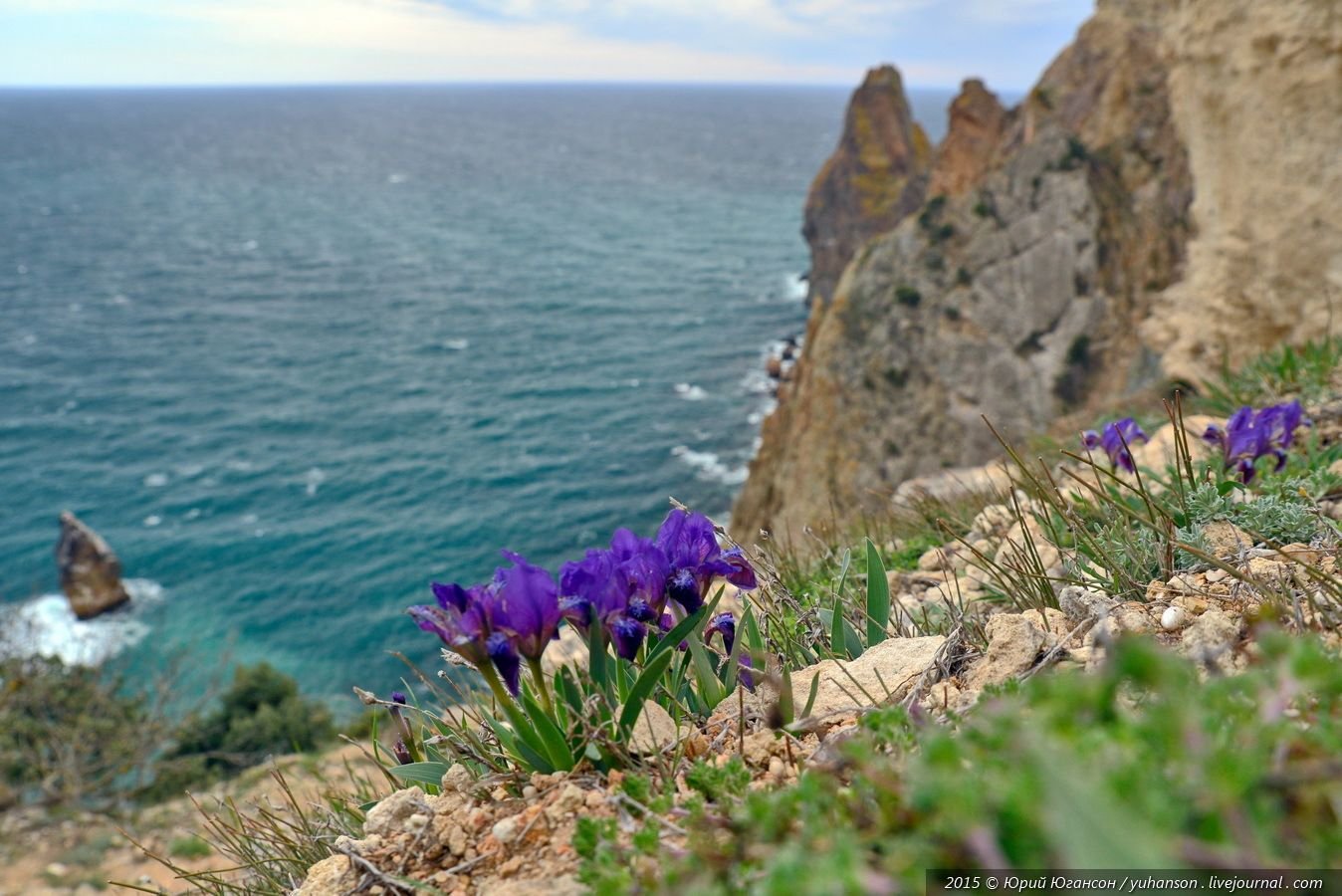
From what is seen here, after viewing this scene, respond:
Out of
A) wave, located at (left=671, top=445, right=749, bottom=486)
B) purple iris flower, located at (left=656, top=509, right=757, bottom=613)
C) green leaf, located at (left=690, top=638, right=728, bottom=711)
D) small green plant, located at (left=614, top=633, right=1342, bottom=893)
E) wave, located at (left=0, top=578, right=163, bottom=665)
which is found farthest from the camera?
wave, located at (left=671, top=445, right=749, bottom=486)

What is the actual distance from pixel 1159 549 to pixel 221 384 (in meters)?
53.4

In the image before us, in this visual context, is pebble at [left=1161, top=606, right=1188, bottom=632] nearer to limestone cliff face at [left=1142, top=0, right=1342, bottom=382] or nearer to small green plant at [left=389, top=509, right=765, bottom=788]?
small green plant at [left=389, top=509, right=765, bottom=788]

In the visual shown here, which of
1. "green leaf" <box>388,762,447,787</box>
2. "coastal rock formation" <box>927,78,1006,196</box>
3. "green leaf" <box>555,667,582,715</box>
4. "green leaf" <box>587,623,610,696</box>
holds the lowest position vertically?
"green leaf" <box>388,762,447,787</box>

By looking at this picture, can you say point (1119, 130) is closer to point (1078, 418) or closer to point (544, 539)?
point (1078, 418)

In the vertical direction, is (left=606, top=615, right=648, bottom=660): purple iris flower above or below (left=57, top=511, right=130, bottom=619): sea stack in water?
above

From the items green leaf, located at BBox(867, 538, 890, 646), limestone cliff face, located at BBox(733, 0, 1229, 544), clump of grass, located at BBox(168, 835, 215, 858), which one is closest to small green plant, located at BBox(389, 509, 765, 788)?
green leaf, located at BBox(867, 538, 890, 646)

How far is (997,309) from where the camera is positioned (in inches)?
1096

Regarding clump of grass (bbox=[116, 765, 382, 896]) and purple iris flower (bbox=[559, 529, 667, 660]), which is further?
clump of grass (bbox=[116, 765, 382, 896])

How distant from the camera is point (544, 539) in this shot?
33.8m

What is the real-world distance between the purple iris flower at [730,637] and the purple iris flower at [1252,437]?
235 cm

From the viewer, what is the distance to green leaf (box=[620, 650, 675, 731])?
239 cm

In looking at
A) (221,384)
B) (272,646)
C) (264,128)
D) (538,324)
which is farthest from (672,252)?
(264,128)

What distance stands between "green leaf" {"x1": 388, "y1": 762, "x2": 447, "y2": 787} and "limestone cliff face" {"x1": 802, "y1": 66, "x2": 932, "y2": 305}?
59.9m

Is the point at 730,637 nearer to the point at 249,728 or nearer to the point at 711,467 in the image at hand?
the point at 249,728
